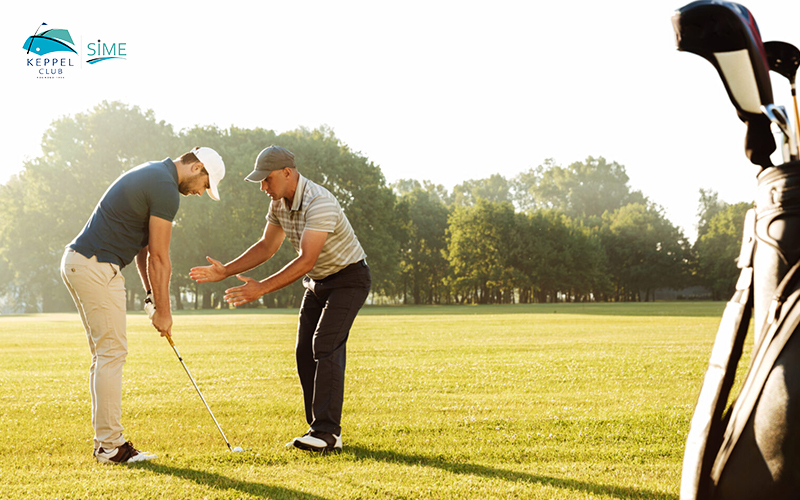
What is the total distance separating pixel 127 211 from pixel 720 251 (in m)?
96.2

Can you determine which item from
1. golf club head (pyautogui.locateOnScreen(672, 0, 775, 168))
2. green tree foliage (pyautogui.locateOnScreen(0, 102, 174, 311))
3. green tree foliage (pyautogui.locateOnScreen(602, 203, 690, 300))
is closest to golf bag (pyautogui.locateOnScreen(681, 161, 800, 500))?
golf club head (pyautogui.locateOnScreen(672, 0, 775, 168))

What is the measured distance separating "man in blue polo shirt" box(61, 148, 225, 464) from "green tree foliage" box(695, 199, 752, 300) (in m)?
91.2

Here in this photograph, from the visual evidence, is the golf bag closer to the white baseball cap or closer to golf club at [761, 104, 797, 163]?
golf club at [761, 104, 797, 163]

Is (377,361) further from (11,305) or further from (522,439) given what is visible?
(11,305)

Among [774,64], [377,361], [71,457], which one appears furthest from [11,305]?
[774,64]

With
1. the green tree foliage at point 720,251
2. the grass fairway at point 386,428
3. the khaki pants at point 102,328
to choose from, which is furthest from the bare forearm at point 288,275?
the green tree foliage at point 720,251

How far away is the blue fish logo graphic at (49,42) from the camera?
38.6 m

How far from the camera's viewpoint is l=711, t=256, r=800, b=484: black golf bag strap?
176 centimetres

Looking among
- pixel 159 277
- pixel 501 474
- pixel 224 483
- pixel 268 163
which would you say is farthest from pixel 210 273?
pixel 501 474

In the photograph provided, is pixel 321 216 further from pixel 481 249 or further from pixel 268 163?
pixel 481 249

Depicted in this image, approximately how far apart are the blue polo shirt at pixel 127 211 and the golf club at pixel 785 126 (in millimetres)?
4745

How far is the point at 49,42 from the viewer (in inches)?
1575

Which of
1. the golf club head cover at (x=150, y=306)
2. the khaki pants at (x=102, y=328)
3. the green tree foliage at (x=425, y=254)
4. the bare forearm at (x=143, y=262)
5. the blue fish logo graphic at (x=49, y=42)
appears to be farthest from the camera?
the green tree foliage at (x=425, y=254)

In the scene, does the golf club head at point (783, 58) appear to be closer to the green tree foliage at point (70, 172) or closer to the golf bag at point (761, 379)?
the golf bag at point (761, 379)
